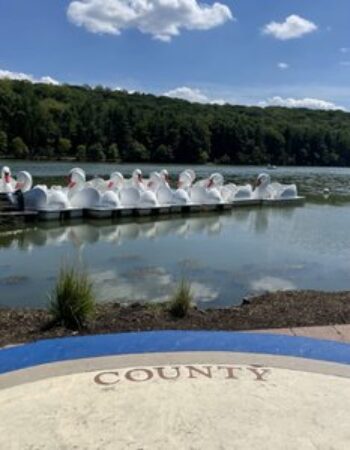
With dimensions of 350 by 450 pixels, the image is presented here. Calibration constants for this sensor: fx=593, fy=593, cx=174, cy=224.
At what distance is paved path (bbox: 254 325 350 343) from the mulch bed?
0.21 metres

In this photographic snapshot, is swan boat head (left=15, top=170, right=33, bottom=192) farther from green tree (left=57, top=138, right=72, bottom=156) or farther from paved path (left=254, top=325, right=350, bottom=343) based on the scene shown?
green tree (left=57, top=138, right=72, bottom=156)

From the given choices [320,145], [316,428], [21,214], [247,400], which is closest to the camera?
[316,428]

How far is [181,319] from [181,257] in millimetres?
6405

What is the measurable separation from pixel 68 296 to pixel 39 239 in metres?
9.43

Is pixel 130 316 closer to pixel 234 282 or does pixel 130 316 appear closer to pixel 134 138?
pixel 234 282

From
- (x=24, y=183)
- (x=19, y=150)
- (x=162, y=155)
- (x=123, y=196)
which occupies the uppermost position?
(x=19, y=150)

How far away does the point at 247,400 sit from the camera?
391 cm

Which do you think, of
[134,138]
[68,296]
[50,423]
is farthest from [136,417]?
[134,138]

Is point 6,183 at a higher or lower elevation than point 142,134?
lower

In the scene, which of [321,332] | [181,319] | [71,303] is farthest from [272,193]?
[71,303]

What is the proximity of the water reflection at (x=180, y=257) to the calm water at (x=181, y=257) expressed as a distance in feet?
0.06

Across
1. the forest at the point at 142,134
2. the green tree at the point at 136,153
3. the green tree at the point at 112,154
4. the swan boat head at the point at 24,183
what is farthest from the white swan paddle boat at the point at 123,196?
the green tree at the point at 136,153

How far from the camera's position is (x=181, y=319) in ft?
20.1

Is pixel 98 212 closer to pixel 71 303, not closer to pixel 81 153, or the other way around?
pixel 71 303
